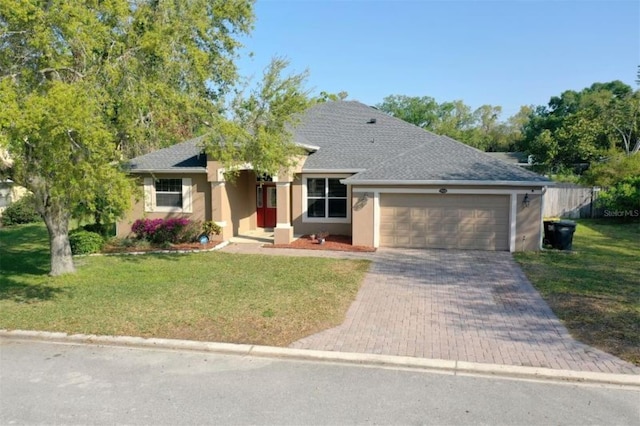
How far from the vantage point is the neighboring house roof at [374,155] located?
53.9 feet

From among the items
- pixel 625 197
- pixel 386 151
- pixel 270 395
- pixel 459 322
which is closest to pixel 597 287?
pixel 459 322

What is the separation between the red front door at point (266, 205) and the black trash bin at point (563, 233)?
11.4 m

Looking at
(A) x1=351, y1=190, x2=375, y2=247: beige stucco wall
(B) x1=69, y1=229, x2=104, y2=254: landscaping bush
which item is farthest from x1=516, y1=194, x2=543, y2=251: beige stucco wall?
(B) x1=69, y1=229, x2=104, y2=254: landscaping bush

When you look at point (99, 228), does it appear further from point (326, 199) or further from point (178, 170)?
point (326, 199)

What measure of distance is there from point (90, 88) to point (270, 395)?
627cm

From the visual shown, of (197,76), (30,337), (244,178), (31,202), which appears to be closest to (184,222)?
(244,178)

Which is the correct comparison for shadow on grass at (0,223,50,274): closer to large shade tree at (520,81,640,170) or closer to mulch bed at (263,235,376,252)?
mulch bed at (263,235,376,252)

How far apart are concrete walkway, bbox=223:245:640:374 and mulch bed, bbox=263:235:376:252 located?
9.61 feet

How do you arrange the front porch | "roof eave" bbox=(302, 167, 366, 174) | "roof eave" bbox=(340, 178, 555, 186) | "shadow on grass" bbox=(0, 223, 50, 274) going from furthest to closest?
1. "roof eave" bbox=(302, 167, 366, 174)
2. the front porch
3. "roof eave" bbox=(340, 178, 555, 186)
4. "shadow on grass" bbox=(0, 223, 50, 274)

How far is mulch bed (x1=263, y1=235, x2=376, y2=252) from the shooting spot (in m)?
16.5

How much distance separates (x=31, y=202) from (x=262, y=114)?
6042 mm

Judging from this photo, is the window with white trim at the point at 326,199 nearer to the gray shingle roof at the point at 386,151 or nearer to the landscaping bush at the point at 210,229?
the gray shingle roof at the point at 386,151

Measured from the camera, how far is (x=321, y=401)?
5.66m

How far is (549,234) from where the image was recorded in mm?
16484
